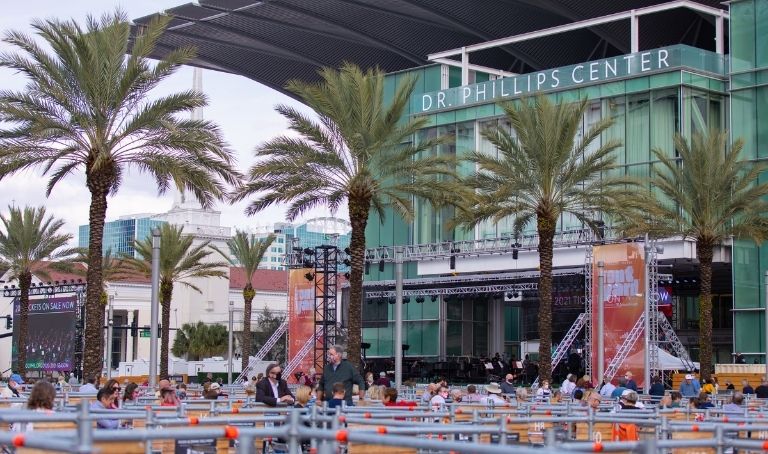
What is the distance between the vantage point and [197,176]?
3234cm

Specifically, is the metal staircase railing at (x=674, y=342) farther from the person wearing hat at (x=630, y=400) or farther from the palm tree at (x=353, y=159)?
the person wearing hat at (x=630, y=400)

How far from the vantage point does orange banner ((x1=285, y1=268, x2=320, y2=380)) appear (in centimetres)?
5922

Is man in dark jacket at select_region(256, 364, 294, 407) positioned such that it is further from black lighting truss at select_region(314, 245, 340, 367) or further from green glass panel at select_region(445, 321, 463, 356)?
green glass panel at select_region(445, 321, 463, 356)

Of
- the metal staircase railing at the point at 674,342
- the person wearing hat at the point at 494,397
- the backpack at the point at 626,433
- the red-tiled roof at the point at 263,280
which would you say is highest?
the red-tiled roof at the point at 263,280

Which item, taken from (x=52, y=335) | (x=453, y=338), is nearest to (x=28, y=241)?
(x=52, y=335)

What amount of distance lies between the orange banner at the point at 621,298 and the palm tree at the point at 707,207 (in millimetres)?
4316

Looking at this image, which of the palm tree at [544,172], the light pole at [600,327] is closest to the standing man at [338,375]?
the palm tree at [544,172]

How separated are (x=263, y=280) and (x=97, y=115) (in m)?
81.4

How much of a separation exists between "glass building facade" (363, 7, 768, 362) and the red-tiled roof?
1769 inches

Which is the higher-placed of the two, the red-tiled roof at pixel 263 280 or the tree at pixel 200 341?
the red-tiled roof at pixel 263 280

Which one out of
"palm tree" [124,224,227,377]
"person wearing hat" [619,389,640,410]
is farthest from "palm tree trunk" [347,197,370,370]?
"palm tree" [124,224,227,377]

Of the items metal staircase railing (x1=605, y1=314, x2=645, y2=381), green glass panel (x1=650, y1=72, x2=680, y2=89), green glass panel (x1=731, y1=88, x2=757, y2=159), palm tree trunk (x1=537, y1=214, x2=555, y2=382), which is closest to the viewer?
palm tree trunk (x1=537, y1=214, x2=555, y2=382)

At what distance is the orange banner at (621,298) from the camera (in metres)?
44.7

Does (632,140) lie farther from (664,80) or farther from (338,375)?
(338,375)
